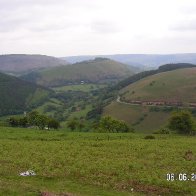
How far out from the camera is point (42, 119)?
4673 inches

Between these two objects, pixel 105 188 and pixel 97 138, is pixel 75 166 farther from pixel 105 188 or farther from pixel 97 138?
pixel 97 138

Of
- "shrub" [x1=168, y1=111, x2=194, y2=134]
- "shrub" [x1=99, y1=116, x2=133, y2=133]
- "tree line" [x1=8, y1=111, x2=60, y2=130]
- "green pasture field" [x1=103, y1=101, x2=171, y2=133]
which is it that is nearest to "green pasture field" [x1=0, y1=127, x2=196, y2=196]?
"shrub" [x1=168, y1=111, x2=194, y2=134]

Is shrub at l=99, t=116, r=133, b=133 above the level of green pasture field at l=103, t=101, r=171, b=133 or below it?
above

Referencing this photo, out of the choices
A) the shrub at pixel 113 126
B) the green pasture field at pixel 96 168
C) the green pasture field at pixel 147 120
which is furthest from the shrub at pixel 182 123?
the green pasture field at pixel 147 120

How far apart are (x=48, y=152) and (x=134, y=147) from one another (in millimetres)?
14050

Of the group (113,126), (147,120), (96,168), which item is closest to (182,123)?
(113,126)

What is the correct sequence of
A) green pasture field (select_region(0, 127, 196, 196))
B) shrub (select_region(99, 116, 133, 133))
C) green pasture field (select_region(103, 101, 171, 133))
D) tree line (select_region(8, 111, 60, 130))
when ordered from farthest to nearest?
green pasture field (select_region(103, 101, 171, 133))
tree line (select_region(8, 111, 60, 130))
shrub (select_region(99, 116, 133, 133))
green pasture field (select_region(0, 127, 196, 196))

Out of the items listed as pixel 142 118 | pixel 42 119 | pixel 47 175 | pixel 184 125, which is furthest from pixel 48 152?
pixel 142 118

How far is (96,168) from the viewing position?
128 feet

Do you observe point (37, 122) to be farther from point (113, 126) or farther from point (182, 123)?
point (182, 123)

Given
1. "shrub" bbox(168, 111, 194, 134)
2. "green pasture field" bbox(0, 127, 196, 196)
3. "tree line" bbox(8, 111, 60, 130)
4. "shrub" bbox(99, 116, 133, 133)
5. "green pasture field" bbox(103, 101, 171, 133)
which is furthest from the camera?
"green pasture field" bbox(103, 101, 171, 133)

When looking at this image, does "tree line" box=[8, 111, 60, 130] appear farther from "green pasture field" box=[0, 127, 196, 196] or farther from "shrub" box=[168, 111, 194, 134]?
"green pasture field" box=[0, 127, 196, 196]

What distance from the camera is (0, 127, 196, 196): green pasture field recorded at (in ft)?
102

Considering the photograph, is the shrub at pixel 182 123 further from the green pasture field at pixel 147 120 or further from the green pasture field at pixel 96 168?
the green pasture field at pixel 147 120
